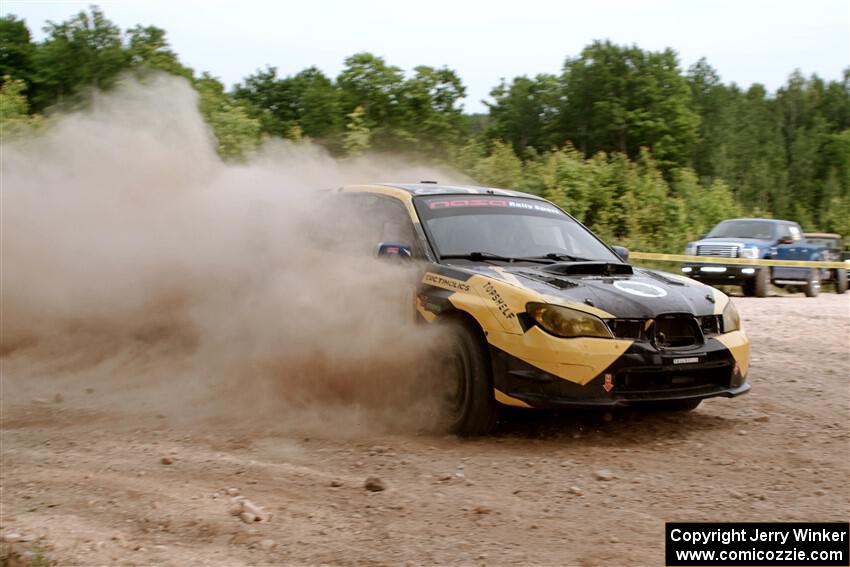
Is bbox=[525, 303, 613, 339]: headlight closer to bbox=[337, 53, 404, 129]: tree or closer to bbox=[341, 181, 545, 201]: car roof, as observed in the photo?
bbox=[341, 181, 545, 201]: car roof

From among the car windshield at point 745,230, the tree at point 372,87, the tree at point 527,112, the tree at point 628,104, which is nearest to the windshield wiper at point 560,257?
the car windshield at point 745,230

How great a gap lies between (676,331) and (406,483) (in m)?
2.03

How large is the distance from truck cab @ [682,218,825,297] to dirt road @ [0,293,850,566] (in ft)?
39.6

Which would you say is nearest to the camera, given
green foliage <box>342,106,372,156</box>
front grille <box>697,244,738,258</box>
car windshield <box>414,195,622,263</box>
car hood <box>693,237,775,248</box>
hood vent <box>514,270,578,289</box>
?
hood vent <box>514,270,578,289</box>

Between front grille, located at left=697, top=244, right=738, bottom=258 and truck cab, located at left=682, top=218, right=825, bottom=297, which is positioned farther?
front grille, located at left=697, top=244, right=738, bottom=258

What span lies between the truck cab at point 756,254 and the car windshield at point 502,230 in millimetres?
12462

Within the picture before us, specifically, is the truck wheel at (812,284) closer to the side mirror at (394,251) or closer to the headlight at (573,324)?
the side mirror at (394,251)

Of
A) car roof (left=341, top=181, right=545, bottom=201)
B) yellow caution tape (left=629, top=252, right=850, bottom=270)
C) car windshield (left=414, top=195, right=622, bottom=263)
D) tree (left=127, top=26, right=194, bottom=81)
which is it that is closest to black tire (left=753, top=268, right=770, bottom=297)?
yellow caution tape (left=629, top=252, right=850, bottom=270)

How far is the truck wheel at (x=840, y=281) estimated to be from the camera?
1983cm

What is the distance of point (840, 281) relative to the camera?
20.0 metres

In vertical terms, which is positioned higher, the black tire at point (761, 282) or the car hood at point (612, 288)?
the car hood at point (612, 288)

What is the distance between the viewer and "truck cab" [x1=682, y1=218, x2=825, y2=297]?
60.2ft

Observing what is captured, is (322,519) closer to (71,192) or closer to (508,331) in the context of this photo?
(508,331)

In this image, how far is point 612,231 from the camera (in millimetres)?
26797
